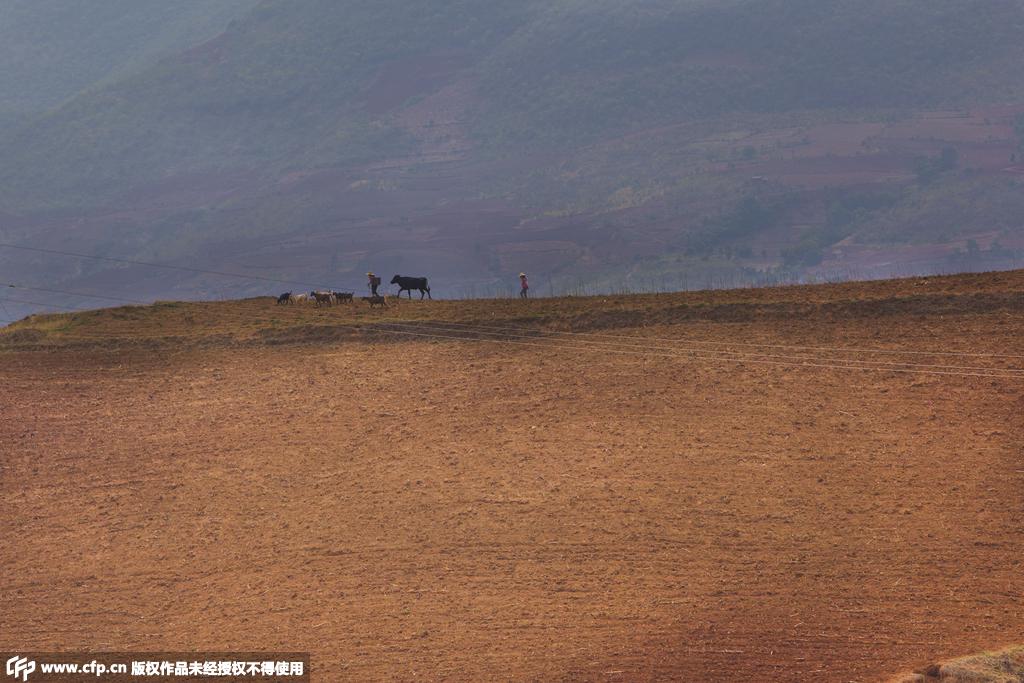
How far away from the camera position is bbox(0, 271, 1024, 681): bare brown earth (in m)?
25.9

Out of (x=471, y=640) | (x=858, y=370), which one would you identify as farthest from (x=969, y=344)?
(x=471, y=640)

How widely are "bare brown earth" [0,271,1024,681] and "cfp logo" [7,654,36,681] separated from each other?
2.52ft

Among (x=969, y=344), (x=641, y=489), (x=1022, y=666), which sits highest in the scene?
(x=969, y=344)

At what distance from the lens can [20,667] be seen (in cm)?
2634

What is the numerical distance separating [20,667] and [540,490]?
13.5m

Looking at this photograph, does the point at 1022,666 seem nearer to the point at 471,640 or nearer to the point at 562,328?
the point at 471,640

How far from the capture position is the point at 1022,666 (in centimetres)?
2211

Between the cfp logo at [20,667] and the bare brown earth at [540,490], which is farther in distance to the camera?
the cfp logo at [20,667]

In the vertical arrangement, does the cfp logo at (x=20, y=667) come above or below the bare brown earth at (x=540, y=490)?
below

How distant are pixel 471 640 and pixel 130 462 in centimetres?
1597

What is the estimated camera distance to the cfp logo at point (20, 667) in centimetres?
2611

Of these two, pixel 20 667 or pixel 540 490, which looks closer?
pixel 20 667

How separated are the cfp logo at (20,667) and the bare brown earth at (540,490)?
2.52ft

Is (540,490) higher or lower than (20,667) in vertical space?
higher
